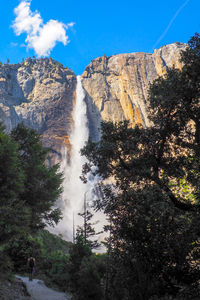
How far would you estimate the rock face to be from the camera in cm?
8862

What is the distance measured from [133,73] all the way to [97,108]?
81.2 ft

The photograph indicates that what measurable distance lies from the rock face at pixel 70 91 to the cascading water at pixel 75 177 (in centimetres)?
277

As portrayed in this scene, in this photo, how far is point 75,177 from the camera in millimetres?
82250

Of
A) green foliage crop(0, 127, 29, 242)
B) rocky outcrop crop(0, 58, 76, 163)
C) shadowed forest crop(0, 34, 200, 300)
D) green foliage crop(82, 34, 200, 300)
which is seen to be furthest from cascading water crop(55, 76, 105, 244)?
green foliage crop(82, 34, 200, 300)

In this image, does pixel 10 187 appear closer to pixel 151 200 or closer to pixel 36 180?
pixel 36 180

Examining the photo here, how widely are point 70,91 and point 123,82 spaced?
2515 cm

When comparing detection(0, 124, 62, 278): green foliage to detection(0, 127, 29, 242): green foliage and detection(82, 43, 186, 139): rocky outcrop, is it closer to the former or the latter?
detection(0, 127, 29, 242): green foliage

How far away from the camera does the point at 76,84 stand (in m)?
104

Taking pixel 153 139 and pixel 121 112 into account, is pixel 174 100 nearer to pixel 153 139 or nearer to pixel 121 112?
pixel 153 139

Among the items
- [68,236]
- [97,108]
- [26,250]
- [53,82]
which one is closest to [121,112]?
[97,108]

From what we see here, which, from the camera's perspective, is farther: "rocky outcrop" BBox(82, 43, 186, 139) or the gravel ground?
"rocky outcrop" BBox(82, 43, 186, 139)

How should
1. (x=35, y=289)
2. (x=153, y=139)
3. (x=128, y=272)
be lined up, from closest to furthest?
1. (x=128, y=272)
2. (x=153, y=139)
3. (x=35, y=289)

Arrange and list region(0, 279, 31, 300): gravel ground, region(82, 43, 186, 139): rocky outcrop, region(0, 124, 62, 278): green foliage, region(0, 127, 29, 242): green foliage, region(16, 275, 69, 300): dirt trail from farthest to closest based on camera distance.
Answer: region(82, 43, 186, 139): rocky outcrop
region(0, 124, 62, 278): green foliage
region(16, 275, 69, 300): dirt trail
region(0, 127, 29, 242): green foliage
region(0, 279, 31, 300): gravel ground

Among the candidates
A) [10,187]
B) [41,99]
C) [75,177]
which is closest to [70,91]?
[41,99]
